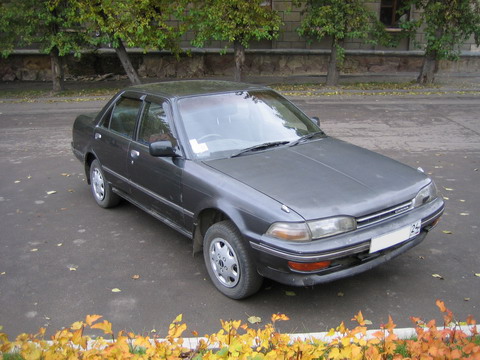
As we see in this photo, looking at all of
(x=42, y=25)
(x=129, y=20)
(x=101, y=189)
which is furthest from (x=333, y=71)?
(x=101, y=189)

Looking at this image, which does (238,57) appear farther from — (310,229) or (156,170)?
(310,229)

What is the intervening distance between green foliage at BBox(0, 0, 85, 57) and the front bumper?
12.9 meters

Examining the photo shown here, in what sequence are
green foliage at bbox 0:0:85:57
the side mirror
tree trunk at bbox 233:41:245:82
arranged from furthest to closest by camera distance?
tree trunk at bbox 233:41:245:82, green foliage at bbox 0:0:85:57, the side mirror

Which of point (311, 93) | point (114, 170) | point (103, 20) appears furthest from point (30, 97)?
point (114, 170)

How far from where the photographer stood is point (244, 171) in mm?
3959

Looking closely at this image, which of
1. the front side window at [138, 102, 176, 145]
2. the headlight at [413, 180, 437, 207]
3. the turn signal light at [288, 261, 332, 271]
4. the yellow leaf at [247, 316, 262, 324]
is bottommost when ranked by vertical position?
the yellow leaf at [247, 316, 262, 324]

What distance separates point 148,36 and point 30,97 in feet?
14.1

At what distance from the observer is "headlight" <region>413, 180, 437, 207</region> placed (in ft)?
12.9

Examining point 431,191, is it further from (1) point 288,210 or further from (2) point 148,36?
(2) point 148,36

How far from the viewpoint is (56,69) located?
15984mm

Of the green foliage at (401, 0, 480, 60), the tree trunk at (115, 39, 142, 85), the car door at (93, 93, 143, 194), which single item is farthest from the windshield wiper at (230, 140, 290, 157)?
the green foliage at (401, 0, 480, 60)

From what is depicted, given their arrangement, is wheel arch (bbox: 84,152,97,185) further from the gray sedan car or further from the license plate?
the license plate

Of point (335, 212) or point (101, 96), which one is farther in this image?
point (101, 96)

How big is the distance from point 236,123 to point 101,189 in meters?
2.17
